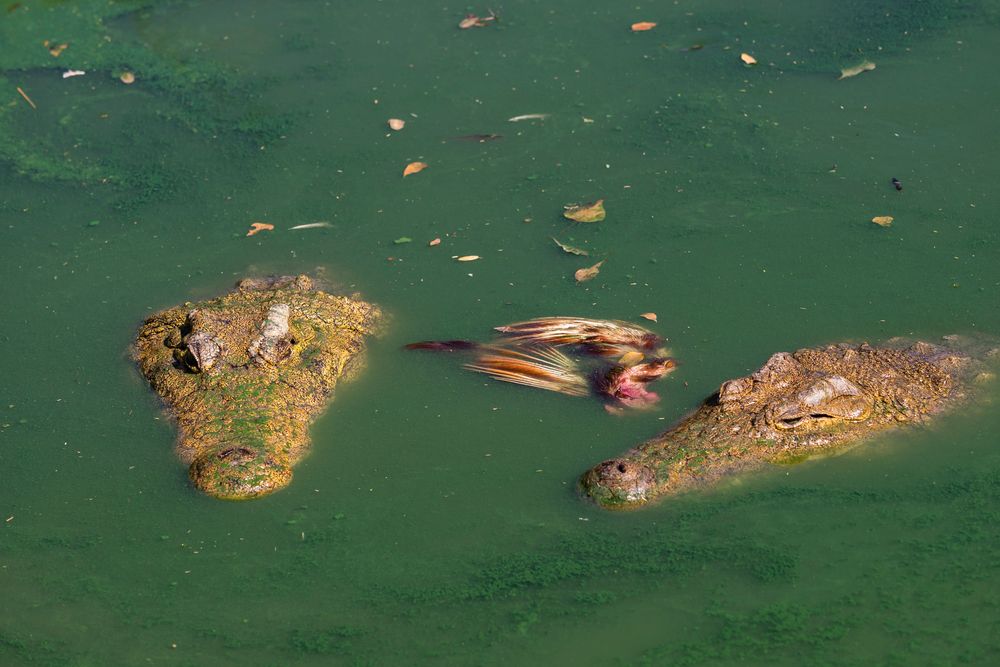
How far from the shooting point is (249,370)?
7.84 meters

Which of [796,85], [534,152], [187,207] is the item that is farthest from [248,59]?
[796,85]

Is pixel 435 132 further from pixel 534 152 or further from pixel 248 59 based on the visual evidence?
pixel 248 59

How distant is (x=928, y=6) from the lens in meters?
11.4

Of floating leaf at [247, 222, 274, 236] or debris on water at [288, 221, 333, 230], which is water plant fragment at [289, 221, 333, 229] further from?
floating leaf at [247, 222, 274, 236]

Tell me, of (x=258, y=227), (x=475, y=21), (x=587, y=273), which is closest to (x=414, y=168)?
(x=258, y=227)

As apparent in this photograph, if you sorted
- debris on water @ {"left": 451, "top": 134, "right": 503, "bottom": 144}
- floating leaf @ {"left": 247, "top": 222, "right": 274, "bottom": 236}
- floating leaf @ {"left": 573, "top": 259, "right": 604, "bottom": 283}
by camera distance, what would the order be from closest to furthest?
floating leaf @ {"left": 573, "top": 259, "right": 604, "bottom": 283} < floating leaf @ {"left": 247, "top": 222, "right": 274, "bottom": 236} < debris on water @ {"left": 451, "top": 134, "right": 503, "bottom": 144}

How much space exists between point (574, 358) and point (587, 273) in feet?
3.12

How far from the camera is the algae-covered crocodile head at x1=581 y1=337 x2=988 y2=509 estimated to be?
7.00 metres

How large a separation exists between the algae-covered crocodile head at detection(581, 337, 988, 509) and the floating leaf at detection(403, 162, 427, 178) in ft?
11.9

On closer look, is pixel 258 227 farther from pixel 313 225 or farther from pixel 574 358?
pixel 574 358

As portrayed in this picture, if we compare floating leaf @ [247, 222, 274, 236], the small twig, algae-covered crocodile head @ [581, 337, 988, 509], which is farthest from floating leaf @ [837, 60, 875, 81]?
the small twig

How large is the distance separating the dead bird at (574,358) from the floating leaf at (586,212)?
3.98 feet

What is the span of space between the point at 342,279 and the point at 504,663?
3773 millimetres

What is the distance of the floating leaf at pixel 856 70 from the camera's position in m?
10.6
